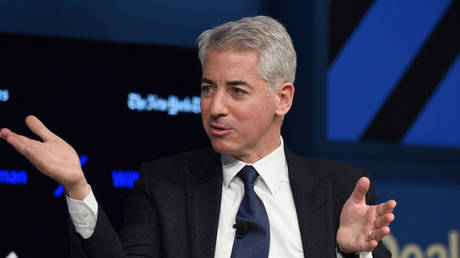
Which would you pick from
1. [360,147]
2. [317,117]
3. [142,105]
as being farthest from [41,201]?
[360,147]

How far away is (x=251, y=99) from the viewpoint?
7.44 feet

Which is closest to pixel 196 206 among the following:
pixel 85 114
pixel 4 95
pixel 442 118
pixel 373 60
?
pixel 85 114

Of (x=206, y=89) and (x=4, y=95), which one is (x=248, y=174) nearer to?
(x=206, y=89)

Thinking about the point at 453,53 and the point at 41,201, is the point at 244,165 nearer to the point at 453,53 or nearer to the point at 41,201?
the point at 41,201

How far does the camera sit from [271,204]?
90.4 inches

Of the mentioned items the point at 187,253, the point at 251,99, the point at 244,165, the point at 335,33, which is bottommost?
the point at 187,253

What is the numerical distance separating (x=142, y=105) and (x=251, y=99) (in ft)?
3.34

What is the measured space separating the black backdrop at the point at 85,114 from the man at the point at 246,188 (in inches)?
30.8

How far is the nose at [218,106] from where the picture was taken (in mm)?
2205

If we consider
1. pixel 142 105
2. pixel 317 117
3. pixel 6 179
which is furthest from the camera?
pixel 317 117

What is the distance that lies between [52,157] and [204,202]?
53 cm

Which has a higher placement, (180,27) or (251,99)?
(180,27)

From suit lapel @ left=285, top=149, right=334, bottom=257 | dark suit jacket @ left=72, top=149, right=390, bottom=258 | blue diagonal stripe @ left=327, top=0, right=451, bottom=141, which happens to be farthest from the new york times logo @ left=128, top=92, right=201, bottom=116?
suit lapel @ left=285, top=149, right=334, bottom=257

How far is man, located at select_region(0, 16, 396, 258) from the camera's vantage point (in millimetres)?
2180
